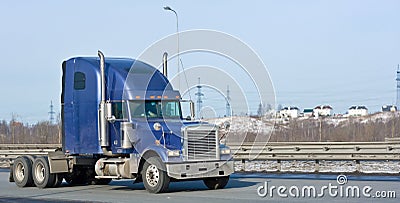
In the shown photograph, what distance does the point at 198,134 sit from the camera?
62.4ft

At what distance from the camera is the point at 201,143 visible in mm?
19031

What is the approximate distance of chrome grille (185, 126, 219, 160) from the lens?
1881 centimetres

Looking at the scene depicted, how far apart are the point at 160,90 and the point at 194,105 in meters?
1.20

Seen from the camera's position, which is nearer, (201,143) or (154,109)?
(201,143)

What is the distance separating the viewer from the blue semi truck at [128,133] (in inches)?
740

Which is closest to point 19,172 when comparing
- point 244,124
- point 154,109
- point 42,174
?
point 42,174

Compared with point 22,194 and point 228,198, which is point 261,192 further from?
point 22,194

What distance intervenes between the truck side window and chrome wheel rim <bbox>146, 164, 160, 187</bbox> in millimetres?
3716

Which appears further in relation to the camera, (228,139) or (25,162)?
(25,162)

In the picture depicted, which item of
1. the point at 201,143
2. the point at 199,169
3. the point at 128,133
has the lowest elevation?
the point at 199,169

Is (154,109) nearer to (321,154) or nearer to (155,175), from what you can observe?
(155,175)

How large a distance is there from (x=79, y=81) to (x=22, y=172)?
13.2 feet

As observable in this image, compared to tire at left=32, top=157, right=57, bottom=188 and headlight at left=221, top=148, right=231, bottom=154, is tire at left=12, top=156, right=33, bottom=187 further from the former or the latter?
headlight at left=221, top=148, right=231, bottom=154

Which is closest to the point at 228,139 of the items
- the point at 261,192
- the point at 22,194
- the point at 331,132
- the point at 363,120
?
the point at 261,192
